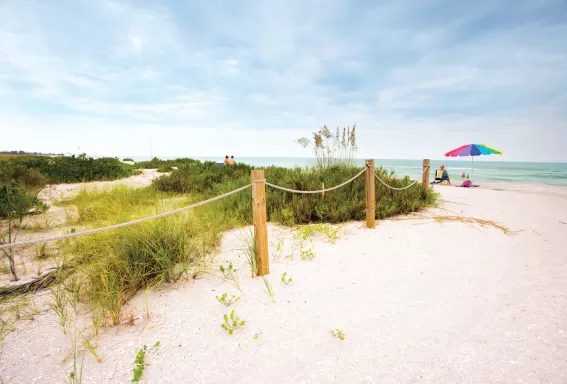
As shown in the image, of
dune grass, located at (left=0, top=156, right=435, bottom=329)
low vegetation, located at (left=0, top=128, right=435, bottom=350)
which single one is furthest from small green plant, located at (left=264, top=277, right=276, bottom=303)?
dune grass, located at (left=0, top=156, right=435, bottom=329)

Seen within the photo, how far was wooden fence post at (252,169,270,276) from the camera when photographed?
303 centimetres

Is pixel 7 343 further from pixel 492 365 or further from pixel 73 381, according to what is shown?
pixel 492 365

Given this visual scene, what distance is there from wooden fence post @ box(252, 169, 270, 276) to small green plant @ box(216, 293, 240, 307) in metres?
0.51

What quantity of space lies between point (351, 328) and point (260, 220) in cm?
137

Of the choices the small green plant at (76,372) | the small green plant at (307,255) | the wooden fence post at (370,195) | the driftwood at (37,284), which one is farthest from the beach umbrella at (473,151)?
the small green plant at (76,372)

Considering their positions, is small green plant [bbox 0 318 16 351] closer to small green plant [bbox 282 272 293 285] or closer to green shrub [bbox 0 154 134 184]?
small green plant [bbox 282 272 293 285]


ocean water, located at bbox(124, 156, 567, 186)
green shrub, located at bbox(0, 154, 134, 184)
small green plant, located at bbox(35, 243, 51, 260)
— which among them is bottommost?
ocean water, located at bbox(124, 156, 567, 186)

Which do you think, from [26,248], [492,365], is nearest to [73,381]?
[492,365]

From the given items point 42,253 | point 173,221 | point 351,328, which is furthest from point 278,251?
point 42,253

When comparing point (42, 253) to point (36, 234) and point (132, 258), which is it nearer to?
point (36, 234)

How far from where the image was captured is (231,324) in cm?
235

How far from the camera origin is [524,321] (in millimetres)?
2336

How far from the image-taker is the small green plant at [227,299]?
253 cm

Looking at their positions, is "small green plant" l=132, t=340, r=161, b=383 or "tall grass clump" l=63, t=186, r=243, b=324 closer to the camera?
"small green plant" l=132, t=340, r=161, b=383
